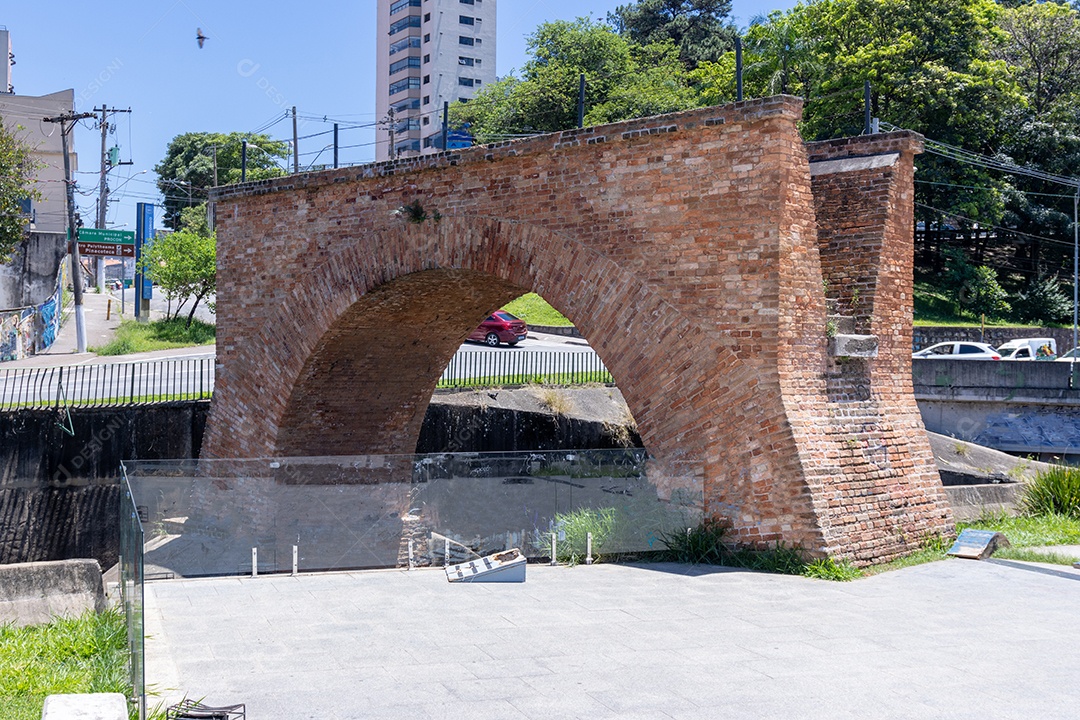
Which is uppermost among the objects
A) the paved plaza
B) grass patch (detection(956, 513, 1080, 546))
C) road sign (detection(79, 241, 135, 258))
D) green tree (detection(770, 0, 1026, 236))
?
green tree (detection(770, 0, 1026, 236))

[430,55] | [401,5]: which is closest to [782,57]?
[430,55]

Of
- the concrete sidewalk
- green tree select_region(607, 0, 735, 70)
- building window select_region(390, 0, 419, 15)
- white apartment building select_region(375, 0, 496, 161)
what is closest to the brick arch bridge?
the concrete sidewalk

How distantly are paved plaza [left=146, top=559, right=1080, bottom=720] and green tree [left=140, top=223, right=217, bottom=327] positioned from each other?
26.1 metres

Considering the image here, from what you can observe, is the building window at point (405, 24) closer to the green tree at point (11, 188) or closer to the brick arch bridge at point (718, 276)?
the green tree at point (11, 188)

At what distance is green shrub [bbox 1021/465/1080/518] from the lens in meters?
12.7

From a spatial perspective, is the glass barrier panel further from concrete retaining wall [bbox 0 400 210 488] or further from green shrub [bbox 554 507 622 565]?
concrete retaining wall [bbox 0 400 210 488]

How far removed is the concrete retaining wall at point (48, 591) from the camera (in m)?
8.41

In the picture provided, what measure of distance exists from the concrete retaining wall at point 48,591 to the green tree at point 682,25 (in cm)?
4597

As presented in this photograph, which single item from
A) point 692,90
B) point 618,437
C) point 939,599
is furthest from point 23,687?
point 692,90

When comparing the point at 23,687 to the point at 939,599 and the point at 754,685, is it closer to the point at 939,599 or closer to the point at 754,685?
the point at 754,685

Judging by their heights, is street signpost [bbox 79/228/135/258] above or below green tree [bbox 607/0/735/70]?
below

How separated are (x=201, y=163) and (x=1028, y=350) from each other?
45615 mm

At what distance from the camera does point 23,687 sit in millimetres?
6531

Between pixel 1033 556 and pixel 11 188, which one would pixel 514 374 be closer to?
pixel 1033 556
